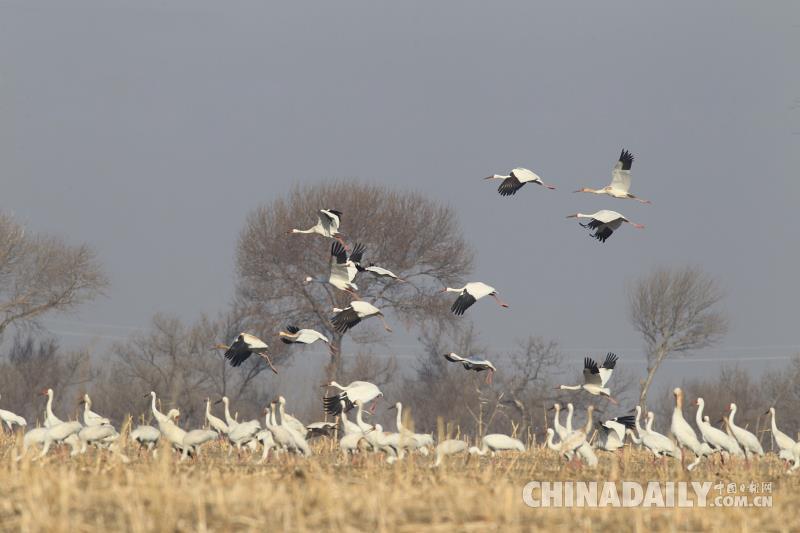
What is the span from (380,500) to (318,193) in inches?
1454

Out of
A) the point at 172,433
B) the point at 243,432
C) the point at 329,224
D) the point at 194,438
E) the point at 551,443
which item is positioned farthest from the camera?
the point at 329,224

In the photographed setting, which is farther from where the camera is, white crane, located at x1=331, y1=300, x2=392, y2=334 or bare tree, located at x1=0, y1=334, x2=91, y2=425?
bare tree, located at x1=0, y1=334, x2=91, y2=425

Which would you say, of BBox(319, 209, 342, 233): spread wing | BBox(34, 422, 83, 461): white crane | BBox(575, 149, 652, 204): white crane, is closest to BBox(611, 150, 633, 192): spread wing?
BBox(575, 149, 652, 204): white crane

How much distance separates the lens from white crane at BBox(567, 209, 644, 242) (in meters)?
20.7

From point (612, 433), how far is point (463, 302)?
3.57 meters

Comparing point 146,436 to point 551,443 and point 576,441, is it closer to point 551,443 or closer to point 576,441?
point 551,443

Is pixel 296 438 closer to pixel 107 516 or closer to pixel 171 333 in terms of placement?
pixel 107 516

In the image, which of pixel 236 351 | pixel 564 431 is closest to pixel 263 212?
pixel 236 351

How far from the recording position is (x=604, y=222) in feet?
68.1

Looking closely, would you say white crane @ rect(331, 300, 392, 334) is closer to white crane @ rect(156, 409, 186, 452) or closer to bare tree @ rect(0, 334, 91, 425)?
white crane @ rect(156, 409, 186, 452)

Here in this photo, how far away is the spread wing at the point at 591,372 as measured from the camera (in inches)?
869

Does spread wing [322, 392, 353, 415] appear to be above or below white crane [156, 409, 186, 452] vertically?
above

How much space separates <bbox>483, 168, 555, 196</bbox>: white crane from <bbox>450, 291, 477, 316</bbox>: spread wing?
6.20 feet

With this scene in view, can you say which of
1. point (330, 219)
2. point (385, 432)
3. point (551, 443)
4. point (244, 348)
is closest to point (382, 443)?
point (385, 432)
